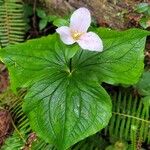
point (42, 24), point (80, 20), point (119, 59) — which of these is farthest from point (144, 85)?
point (42, 24)

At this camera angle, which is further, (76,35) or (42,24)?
(42,24)

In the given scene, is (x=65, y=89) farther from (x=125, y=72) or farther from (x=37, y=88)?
(x=125, y=72)

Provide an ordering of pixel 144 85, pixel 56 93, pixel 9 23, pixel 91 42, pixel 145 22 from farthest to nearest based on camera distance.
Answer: pixel 9 23
pixel 145 22
pixel 144 85
pixel 56 93
pixel 91 42

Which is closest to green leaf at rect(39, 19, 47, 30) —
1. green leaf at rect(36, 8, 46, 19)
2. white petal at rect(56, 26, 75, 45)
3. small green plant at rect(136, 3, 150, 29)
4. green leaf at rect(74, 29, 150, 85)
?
green leaf at rect(36, 8, 46, 19)

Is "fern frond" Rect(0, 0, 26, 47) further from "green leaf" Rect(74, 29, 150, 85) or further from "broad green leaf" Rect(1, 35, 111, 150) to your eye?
"green leaf" Rect(74, 29, 150, 85)

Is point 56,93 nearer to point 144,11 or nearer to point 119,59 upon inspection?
point 119,59

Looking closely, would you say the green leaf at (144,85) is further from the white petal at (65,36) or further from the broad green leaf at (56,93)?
the white petal at (65,36)
